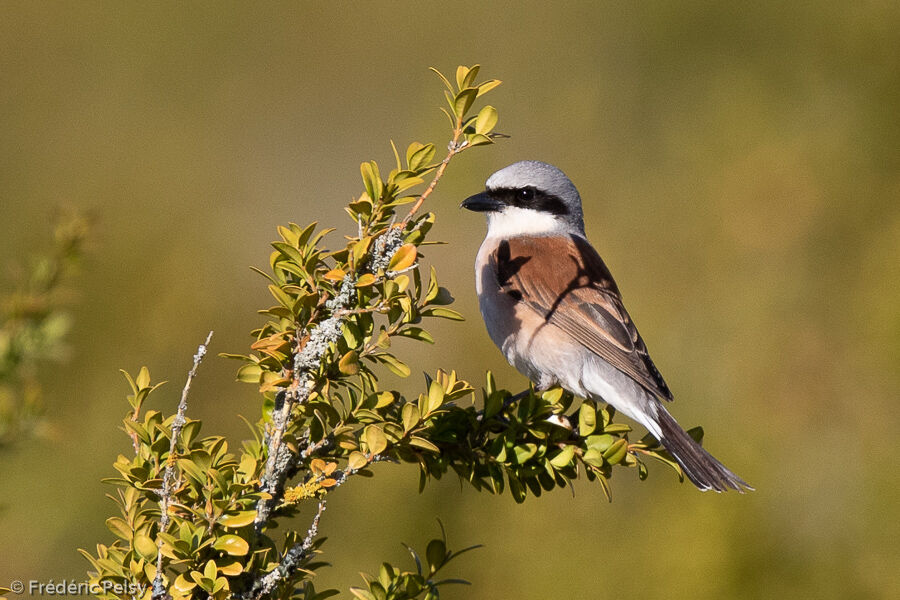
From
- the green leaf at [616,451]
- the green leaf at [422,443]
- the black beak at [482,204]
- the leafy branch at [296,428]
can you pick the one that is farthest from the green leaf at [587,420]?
the black beak at [482,204]

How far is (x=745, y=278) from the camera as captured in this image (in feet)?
11.6

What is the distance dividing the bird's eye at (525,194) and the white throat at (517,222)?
0.13ft

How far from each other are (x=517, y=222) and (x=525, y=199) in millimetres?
88

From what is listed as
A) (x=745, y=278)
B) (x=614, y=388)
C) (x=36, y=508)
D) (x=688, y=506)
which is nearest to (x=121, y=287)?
(x=36, y=508)

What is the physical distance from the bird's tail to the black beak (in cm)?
107

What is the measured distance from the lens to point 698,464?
1983mm

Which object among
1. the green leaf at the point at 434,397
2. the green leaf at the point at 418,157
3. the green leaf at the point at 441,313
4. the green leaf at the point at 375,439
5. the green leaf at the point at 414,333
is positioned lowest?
the green leaf at the point at 375,439

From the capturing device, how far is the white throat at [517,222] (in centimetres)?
290

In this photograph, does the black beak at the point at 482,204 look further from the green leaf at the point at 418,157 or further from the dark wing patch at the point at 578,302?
the green leaf at the point at 418,157

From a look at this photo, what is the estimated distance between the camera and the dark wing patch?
8.13ft

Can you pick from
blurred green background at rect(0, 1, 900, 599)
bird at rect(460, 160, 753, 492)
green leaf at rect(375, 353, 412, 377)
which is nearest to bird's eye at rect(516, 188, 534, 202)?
bird at rect(460, 160, 753, 492)

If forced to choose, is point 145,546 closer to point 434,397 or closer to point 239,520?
point 239,520

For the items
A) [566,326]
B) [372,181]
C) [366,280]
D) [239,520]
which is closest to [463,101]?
[372,181]

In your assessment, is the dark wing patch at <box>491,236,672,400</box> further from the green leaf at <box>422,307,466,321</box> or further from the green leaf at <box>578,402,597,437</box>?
the green leaf at <box>422,307,466,321</box>
